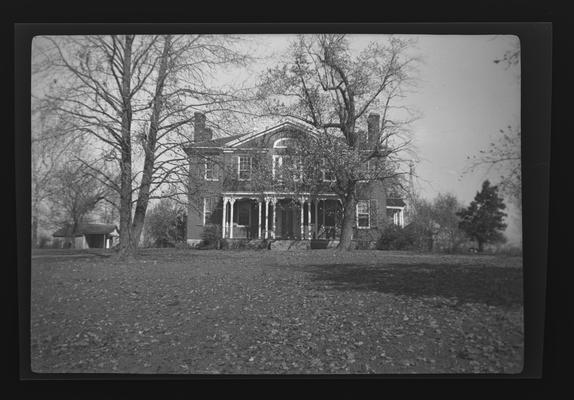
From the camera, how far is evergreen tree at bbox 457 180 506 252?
5.54 meters

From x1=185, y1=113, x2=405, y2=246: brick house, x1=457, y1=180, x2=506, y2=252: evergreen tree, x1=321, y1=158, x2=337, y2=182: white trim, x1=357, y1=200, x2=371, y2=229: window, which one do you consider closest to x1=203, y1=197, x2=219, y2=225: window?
x1=185, y1=113, x2=405, y2=246: brick house

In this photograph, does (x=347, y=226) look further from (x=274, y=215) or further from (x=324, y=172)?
(x=274, y=215)

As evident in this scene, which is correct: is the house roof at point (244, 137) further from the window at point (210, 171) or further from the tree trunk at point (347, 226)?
the tree trunk at point (347, 226)

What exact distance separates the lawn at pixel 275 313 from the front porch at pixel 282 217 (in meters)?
0.28

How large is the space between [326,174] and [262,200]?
98cm

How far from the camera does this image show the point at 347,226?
6.16 metres

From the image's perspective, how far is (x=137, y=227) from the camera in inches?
243

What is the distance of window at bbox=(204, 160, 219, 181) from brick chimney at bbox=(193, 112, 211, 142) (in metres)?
0.33

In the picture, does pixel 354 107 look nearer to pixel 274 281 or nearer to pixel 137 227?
pixel 274 281
